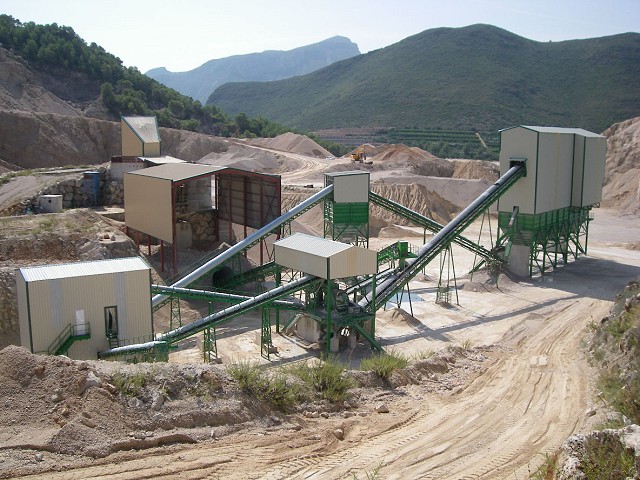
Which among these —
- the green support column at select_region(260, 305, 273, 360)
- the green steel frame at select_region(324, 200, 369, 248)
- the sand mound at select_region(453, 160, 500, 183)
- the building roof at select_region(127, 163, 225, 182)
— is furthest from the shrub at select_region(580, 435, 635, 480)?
the sand mound at select_region(453, 160, 500, 183)

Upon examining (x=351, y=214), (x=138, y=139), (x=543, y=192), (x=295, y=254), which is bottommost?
(x=295, y=254)

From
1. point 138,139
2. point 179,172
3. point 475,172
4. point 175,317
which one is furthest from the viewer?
point 475,172

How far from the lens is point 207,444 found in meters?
13.4

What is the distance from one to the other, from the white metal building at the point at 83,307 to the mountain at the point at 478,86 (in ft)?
367

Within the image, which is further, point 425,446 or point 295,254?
point 295,254

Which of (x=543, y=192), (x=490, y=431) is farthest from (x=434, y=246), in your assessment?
(x=490, y=431)

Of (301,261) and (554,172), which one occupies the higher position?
(554,172)

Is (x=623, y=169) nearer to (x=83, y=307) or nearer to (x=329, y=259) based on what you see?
(x=329, y=259)

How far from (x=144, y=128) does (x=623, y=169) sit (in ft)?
158

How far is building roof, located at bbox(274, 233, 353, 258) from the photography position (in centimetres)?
2626

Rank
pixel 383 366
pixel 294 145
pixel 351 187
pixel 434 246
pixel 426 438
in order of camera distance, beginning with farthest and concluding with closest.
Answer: pixel 294 145, pixel 351 187, pixel 434 246, pixel 383 366, pixel 426 438

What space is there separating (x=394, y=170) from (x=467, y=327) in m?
43.6

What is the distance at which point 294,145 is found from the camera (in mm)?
90250

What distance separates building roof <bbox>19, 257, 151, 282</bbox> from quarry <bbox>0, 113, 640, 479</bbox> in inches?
4.7
